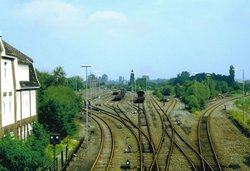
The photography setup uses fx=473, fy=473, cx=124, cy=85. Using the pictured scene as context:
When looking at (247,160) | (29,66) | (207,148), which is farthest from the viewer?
(29,66)

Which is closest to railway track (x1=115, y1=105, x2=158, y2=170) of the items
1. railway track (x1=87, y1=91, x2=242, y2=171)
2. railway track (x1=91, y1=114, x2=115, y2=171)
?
railway track (x1=87, y1=91, x2=242, y2=171)

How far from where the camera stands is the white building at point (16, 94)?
28.4m

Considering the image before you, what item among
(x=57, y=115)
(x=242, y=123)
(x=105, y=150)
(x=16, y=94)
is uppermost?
(x=16, y=94)

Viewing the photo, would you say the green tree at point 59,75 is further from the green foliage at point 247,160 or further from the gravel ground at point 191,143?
the green foliage at point 247,160

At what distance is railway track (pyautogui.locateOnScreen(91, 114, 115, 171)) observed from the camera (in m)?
29.2

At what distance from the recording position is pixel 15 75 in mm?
30984

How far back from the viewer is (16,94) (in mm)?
31734

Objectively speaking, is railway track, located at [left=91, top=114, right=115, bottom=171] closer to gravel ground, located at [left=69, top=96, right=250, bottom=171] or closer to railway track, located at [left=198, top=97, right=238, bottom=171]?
gravel ground, located at [left=69, top=96, right=250, bottom=171]

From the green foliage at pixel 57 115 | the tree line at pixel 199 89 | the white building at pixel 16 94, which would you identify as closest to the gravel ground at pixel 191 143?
the green foliage at pixel 57 115

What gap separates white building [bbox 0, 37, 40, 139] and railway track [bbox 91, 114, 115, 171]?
5.62m

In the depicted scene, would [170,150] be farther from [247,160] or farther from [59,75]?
[59,75]

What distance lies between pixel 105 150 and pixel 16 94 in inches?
332

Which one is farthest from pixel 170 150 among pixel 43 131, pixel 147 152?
pixel 43 131

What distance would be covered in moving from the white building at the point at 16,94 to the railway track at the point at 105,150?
5.62m
